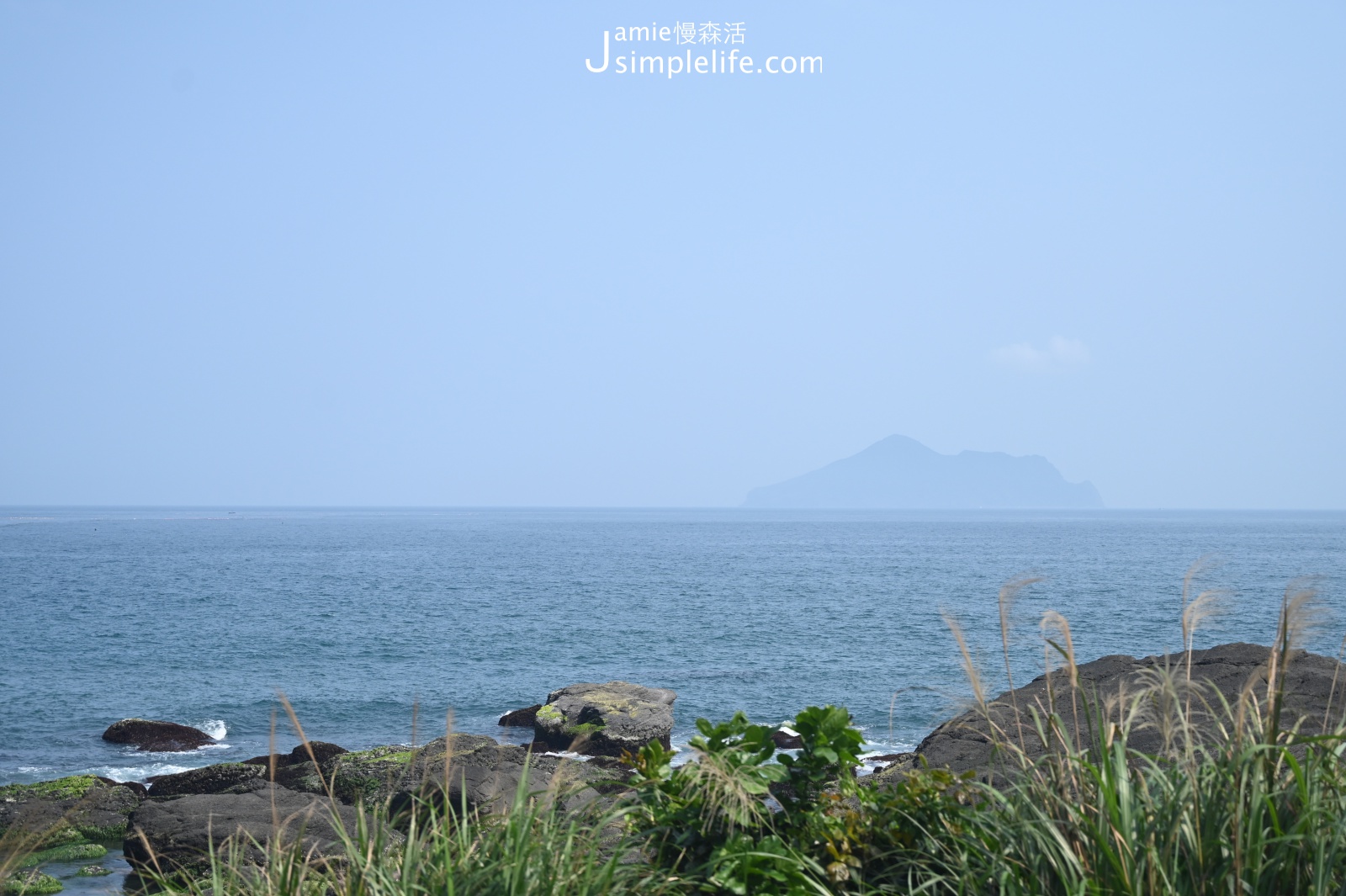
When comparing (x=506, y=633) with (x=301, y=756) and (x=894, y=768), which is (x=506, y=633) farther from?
(x=894, y=768)

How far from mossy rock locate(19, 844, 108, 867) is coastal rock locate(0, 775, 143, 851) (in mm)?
141

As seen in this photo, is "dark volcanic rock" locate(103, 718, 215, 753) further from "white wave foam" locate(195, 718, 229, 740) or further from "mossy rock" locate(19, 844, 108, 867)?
"mossy rock" locate(19, 844, 108, 867)

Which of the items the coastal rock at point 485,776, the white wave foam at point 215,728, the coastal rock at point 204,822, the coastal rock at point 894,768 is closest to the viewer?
the coastal rock at point 485,776

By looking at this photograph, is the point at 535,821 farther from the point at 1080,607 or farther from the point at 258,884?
the point at 1080,607

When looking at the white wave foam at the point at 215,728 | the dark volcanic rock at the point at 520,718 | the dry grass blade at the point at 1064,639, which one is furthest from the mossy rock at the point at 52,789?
the dry grass blade at the point at 1064,639

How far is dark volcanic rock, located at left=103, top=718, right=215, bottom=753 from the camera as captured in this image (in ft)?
77.0

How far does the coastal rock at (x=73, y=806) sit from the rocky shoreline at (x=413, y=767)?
27 mm

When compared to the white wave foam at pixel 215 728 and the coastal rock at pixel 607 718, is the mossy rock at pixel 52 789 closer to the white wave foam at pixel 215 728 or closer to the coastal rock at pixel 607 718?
the white wave foam at pixel 215 728

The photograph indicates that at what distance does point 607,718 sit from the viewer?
2191 cm

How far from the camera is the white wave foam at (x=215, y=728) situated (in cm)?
2478

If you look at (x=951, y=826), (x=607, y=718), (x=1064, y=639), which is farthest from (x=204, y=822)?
(x=1064, y=639)

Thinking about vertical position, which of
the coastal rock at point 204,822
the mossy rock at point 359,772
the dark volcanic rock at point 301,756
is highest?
the coastal rock at point 204,822

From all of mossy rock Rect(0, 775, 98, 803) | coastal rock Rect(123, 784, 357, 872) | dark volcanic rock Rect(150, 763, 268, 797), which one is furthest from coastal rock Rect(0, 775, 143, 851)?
coastal rock Rect(123, 784, 357, 872)

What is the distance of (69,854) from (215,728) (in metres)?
12.1
